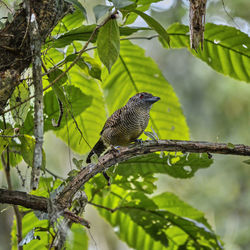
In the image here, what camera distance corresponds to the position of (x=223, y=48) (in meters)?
2.60

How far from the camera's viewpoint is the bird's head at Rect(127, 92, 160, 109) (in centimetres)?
267

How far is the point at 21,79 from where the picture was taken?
1.73 meters

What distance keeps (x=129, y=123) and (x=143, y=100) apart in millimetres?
188

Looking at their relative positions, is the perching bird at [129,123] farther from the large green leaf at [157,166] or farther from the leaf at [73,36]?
the leaf at [73,36]

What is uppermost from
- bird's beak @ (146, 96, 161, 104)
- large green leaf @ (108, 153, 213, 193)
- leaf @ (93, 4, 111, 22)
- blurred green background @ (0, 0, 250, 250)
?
blurred green background @ (0, 0, 250, 250)

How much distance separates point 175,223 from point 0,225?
4829mm

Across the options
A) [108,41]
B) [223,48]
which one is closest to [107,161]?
[108,41]

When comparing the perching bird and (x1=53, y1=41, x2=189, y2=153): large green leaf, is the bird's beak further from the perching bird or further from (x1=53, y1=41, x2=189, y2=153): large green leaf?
(x1=53, y1=41, x2=189, y2=153): large green leaf

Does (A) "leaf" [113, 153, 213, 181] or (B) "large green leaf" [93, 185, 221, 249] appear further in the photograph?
(B) "large green leaf" [93, 185, 221, 249]

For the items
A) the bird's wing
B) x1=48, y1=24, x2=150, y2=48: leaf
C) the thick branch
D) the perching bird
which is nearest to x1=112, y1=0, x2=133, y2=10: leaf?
x1=48, y1=24, x2=150, y2=48: leaf

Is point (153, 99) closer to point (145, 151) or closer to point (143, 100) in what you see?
point (143, 100)

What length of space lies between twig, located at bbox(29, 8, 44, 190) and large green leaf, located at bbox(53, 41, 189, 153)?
1.17 meters

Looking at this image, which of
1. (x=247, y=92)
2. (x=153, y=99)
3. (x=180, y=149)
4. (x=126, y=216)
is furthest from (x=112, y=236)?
(x=180, y=149)

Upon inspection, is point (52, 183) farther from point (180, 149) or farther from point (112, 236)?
point (112, 236)
